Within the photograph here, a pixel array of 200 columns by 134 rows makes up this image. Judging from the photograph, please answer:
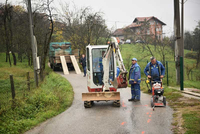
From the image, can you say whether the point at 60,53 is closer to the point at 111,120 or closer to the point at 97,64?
the point at 97,64

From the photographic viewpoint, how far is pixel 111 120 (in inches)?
286

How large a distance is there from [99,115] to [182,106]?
3109mm

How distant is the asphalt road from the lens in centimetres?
633

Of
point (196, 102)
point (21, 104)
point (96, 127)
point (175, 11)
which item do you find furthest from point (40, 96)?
point (175, 11)

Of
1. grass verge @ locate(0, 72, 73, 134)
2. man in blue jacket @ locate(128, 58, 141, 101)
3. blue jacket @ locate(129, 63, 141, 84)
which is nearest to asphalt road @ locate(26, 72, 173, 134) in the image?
grass verge @ locate(0, 72, 73, 134)

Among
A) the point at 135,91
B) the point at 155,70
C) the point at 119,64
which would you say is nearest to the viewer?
the point at 119,64

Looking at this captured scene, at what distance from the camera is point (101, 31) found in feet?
81.3

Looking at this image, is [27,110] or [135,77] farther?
[135,77]

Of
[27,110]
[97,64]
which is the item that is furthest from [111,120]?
[97,64]

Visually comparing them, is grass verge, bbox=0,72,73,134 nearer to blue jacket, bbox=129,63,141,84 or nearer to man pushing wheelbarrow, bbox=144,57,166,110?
blue jacket, bbox=129,63,141,84

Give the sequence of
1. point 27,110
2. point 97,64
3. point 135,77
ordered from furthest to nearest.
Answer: point 97,64 → point 135,77 → point 27,110

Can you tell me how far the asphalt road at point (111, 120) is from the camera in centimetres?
633

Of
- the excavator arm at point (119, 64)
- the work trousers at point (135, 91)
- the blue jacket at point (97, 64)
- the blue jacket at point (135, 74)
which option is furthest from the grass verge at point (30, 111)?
the blue jacket at point (135, 74)

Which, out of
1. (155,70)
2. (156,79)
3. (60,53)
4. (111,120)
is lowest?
(111,120)
